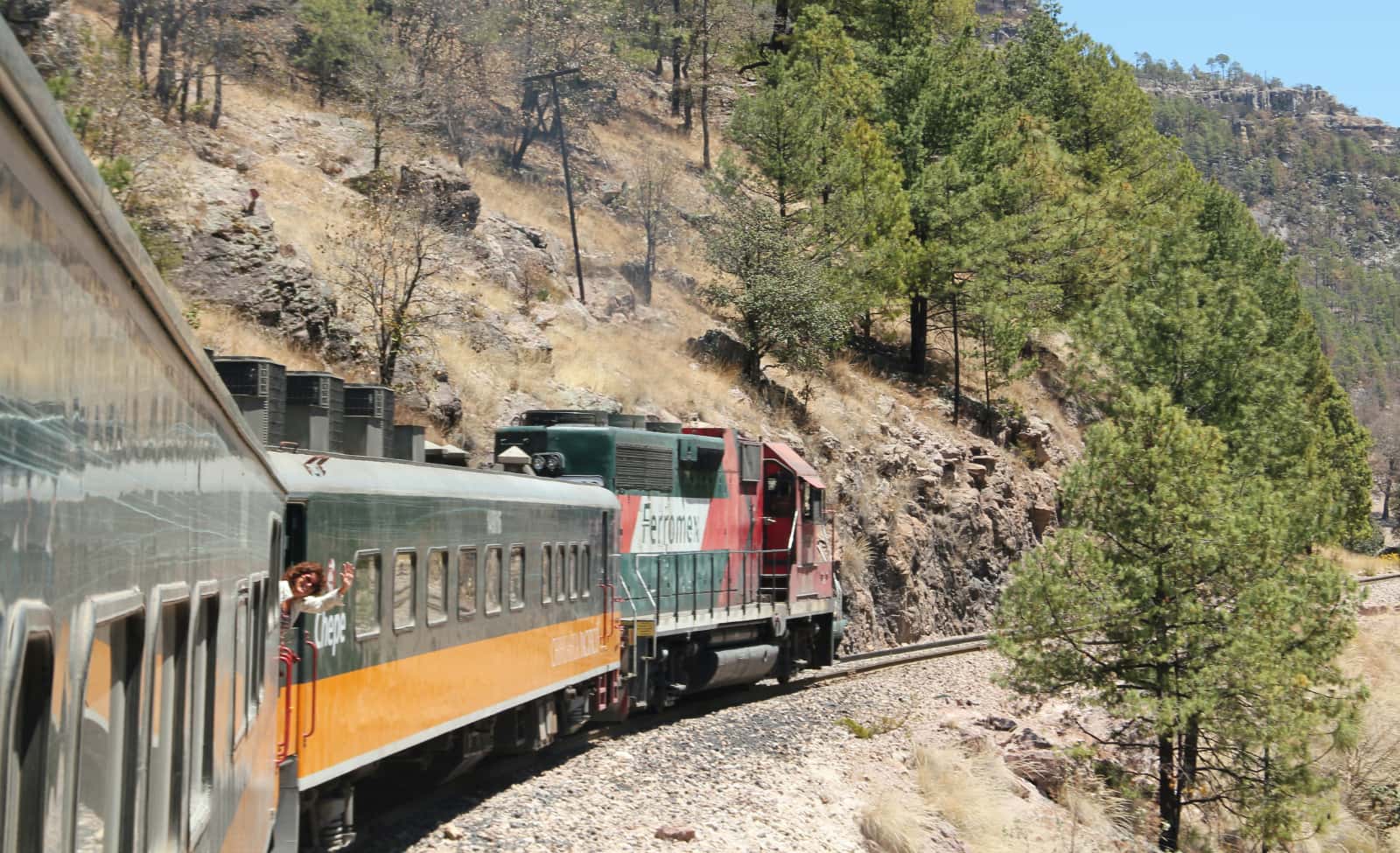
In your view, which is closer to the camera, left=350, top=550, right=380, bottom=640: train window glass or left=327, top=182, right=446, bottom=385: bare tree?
left=350, top=550, right=380, bottom=640: train window glass

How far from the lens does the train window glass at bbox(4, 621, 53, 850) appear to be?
68.1 inches

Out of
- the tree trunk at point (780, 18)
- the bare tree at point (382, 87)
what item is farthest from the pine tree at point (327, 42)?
the tree trunk at point (780, 18)

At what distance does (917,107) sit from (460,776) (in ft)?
127

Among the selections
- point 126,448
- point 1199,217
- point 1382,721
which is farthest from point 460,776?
point 1199,217

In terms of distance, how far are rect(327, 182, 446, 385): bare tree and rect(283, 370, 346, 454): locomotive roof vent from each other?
15827mm

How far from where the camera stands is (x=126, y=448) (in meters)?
2.55

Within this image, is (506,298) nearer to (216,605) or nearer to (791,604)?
(791,604)

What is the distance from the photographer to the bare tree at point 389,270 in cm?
2753

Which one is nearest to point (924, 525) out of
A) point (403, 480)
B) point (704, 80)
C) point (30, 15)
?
point (30, 15)

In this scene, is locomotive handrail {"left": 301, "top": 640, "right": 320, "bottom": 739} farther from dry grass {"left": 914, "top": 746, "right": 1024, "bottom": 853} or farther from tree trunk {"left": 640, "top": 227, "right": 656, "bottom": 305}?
tree trunk {"left": 640, "top": 227, "right": 656, "bottom": 305}

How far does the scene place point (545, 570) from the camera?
14445mm

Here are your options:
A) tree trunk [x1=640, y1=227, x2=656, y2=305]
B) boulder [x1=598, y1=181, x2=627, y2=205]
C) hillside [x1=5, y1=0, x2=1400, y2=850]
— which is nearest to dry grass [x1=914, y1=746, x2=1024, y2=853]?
hillside [x1=5, y1=0, x2=1400, y2=850]

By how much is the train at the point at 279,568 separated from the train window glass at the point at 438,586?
0.10ft

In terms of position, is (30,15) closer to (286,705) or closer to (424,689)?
(424,689)
